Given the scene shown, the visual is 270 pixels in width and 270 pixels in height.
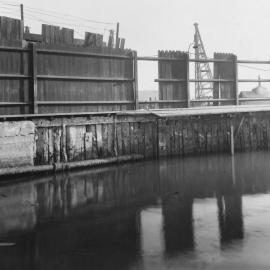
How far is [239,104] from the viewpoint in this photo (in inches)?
789

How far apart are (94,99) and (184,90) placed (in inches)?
179

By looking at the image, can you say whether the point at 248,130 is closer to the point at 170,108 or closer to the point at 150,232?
the point at 170,108

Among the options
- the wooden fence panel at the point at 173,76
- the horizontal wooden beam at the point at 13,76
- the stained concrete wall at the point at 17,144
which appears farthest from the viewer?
the wooden fence panel at the point at 173,76

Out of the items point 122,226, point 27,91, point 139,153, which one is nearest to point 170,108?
point 139,153

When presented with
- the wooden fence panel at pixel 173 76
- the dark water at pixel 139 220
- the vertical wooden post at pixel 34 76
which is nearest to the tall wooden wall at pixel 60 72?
the vertical wooden post at pixel 34 76

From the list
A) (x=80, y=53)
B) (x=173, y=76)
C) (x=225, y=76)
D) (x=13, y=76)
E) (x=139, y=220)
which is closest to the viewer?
(x=139, y=220)

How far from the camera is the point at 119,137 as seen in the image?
15555mm

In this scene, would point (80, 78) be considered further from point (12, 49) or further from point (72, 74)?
point (12, 49)

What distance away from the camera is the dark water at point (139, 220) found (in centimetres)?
542

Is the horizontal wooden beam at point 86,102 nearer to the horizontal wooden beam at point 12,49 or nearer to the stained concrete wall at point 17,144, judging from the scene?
the stained concrete wall at point 17,144

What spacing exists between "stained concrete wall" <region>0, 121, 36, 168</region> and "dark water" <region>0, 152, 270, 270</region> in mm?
1157

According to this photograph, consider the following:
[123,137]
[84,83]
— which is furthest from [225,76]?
[84,83]

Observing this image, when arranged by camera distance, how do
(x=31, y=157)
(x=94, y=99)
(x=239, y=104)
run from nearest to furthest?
(x=31, y=157), (x=94, y=99), (x=239, y=104)

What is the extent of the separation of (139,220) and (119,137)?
27.2 ft
